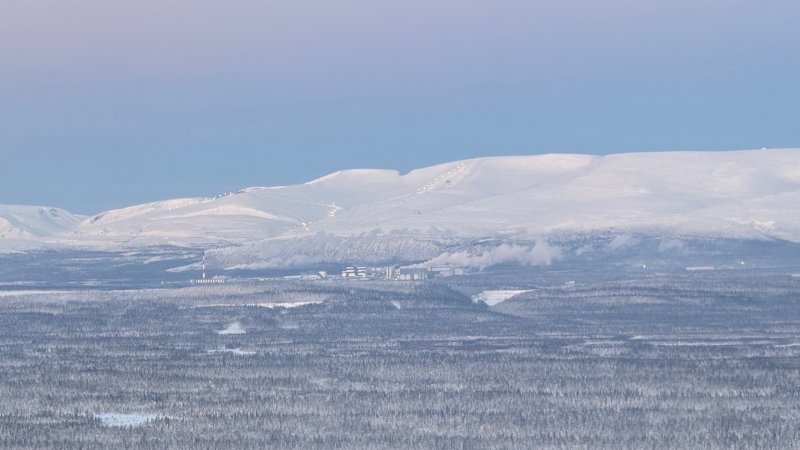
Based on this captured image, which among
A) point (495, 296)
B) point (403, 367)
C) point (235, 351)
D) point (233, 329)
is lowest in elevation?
point (403, 367)

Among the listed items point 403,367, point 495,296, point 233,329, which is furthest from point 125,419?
point 495,296

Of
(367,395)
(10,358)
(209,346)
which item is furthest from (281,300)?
(367,395)

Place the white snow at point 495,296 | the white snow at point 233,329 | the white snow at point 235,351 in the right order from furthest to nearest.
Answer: the white snow at point 495,296
the white snow at point 233,329
the white snow at point 235,351

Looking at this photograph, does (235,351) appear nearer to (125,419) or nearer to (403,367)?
(403,367)

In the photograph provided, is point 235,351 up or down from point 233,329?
down

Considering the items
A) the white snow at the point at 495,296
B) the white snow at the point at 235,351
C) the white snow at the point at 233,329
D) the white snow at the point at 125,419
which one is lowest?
the white snow at the point at 125,419

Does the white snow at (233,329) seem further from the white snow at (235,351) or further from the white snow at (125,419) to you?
the white snow at (125,419)

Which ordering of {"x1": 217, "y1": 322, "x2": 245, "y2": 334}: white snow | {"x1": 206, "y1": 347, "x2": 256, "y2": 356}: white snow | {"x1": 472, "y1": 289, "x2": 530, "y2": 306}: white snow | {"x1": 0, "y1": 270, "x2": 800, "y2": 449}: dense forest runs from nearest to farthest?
1. {"x1": 0, "y1": 270, "x2": 800, "y2": 449}: dense forest
2. {"x1": 206, "y1": 347, "x2": 256, "y2": 356}: white snow
3. {"x1": 217, "y1": 322, "x2": 245, "y2": 334}: white snow
4. {"x1": 472, "y1": 289, "x2": 530, "y2": 306}: white snow

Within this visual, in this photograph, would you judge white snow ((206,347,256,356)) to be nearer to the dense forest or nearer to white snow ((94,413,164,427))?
the dense forest

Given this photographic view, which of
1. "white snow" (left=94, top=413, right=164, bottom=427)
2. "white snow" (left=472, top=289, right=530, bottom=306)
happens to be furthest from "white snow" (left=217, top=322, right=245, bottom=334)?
"white snow" (left=94, top=413, right=164, bottom=427)

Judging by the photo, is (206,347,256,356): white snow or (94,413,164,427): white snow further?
(206,347,256,356): white snow

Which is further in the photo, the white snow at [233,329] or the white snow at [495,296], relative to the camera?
the white snow at [495,296]

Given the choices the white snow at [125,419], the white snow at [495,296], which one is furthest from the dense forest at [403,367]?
the white snow at [495,296]
